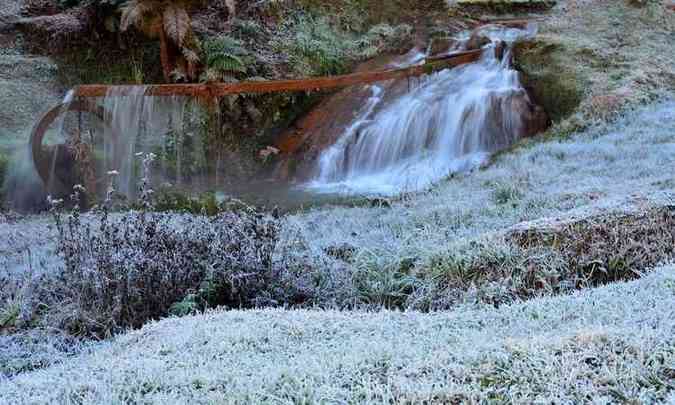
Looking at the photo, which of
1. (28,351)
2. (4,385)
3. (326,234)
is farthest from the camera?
(326,234)

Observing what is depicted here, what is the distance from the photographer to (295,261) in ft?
15.9

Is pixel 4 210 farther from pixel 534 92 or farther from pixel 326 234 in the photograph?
pixel 534 92

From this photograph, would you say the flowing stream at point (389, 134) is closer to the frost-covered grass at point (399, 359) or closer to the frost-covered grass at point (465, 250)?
the frost-covered grass at point (465, 250)

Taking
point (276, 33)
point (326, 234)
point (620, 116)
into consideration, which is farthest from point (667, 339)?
point (276, 33)

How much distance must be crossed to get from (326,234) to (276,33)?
7.63 meters

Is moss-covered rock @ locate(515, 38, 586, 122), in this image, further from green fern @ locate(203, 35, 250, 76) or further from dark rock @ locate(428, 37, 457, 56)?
green fern @ locate(203, 35, 250, 76)

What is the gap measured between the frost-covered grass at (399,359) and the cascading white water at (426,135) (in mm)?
6117

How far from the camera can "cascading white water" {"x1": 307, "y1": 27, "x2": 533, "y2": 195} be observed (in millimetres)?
9672

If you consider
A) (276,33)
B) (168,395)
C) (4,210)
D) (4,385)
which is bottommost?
(4,210)

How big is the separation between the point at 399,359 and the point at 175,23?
8986mm

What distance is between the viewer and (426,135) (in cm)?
1018

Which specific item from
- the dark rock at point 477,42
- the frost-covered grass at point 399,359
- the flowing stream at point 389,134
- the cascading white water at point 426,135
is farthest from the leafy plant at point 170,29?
the frost-covered grass at point 399,359

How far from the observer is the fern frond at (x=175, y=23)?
33.3ft

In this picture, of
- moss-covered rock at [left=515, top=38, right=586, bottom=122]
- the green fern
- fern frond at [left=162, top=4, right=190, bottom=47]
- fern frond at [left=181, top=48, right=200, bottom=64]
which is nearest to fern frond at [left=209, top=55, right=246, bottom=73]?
the green fern
